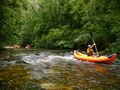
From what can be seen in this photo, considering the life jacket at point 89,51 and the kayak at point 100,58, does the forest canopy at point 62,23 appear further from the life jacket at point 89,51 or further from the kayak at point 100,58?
the kayak at point 100,58

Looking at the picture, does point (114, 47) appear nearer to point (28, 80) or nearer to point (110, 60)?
point (110, 60)

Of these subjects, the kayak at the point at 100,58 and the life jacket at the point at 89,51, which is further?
the life jacket at the point at 89,51

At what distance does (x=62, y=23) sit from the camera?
119 ft

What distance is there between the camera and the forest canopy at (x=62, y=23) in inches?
837

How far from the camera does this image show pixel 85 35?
26.2m

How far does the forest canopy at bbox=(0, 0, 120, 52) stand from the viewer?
69.8 feet

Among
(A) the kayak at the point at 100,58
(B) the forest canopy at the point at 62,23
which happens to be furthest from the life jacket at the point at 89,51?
(B) the forest canopy at the point at 62,23

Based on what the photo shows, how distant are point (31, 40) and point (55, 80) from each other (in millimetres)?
33326

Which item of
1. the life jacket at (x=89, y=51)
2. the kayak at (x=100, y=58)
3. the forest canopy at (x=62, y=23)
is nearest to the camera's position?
the kayak at (x=100, y=58)

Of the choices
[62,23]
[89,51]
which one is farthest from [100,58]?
[62,23]

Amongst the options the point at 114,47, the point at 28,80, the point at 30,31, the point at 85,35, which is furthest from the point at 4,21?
the point at 30,31

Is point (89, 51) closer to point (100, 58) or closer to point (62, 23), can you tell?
point (100, 58)

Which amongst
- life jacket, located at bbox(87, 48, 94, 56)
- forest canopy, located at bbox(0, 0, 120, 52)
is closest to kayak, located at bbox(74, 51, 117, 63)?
life jacket, located at bbox(87, 48, 94, 56)

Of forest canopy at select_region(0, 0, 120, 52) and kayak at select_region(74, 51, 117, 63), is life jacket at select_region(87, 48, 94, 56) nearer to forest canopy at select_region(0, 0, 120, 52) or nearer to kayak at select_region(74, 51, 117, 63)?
kayak at select_region(74, 51, 117, 63)
